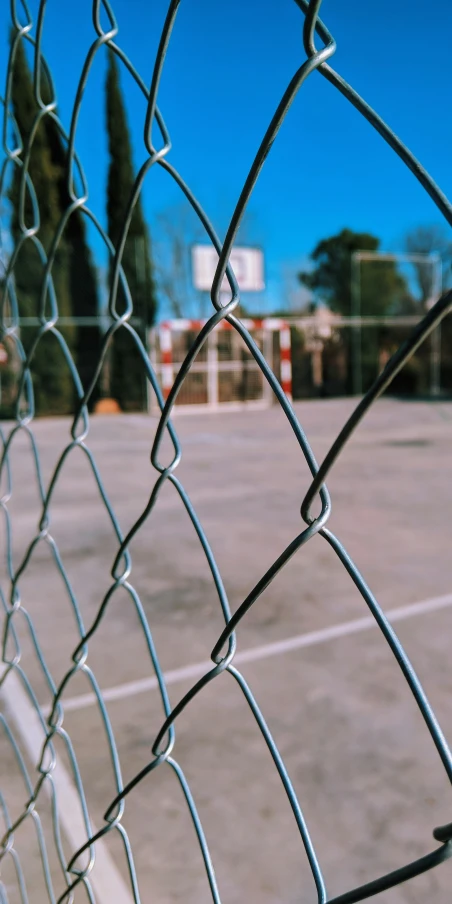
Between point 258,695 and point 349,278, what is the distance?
12.0m

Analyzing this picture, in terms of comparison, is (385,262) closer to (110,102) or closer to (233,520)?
(110,102)

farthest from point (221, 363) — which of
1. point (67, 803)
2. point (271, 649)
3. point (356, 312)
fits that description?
point (67, 803)

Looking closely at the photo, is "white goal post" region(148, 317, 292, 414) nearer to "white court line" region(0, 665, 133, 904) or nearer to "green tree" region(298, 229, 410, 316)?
"green tree" region(298, 229, 410, 316)

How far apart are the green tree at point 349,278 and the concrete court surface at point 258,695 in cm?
879

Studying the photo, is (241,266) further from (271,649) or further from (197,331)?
(271,649)

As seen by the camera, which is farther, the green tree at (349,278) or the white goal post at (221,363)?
the green tree at (349,278)

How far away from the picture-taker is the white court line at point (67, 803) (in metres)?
1.40

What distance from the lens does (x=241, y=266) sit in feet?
40.5

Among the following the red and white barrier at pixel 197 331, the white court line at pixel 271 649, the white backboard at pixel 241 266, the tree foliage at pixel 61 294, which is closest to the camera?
the white court line at pixel 271 649

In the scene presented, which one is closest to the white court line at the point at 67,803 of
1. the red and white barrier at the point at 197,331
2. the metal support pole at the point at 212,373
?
the red and white barrier at the point at 197,331

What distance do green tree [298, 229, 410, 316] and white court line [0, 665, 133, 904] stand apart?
11966 millimetres

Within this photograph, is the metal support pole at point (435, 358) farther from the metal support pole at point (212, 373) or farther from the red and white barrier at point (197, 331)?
the metal support pole at point (212, 373)

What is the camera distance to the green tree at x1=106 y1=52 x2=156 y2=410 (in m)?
12.0

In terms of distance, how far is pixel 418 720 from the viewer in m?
1.99
